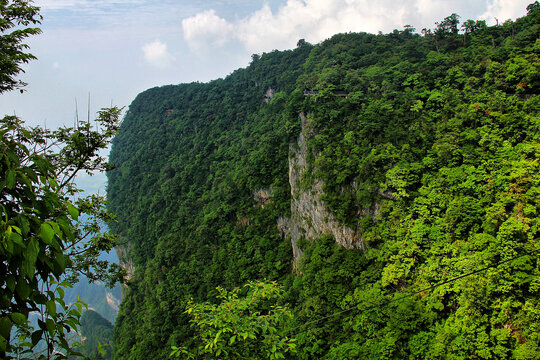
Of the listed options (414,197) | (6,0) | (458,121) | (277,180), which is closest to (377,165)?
(414,197)

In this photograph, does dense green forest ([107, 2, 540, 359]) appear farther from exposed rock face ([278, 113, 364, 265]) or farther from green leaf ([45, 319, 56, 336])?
green leaf ([45, 319, 56, 336])

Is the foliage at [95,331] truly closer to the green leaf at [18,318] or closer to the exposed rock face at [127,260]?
the exposed rock face at [127,260]

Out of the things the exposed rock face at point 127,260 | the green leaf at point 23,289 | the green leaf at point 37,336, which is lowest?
the exposed rock face at point 127,260

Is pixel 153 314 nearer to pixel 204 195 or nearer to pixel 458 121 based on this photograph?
pixel 204 195

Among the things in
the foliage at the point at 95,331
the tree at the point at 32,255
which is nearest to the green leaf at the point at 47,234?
the tree at the point at 32,255

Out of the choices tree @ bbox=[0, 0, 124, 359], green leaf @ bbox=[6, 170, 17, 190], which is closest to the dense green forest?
tree @ bbox=[0, 0, 124, 359]

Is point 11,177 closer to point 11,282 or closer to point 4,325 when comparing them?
point 11,282
